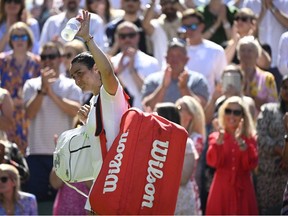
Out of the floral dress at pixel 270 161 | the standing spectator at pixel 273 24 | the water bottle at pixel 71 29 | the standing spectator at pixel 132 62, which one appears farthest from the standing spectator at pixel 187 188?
the water bottle at pixel 71 29

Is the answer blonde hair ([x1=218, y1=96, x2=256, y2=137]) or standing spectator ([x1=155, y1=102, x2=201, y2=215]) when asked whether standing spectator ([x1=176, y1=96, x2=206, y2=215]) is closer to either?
blonde hair ([x1=218, y1=96, x2=256, y2=137])

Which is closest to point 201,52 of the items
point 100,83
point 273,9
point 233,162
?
point 273,9

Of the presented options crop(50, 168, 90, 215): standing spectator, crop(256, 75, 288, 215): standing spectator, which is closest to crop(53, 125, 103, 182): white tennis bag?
crop(50, 168, 90, 215): standing spectator

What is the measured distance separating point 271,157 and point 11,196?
8.72 ft

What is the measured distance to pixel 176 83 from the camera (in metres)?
10.8

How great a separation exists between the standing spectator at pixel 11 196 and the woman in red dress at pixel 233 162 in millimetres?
1837

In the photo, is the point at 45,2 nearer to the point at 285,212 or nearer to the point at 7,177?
the point at 7,177

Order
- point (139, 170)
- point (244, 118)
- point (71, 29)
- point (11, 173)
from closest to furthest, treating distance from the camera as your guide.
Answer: point (71, 29), point (139, 170), point (11, 173), point (244, 118)

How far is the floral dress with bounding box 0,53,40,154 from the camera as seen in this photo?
1082 centimetres

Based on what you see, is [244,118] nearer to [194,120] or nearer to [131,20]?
[194,120]

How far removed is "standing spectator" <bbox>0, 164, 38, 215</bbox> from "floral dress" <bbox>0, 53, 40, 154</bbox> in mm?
2079

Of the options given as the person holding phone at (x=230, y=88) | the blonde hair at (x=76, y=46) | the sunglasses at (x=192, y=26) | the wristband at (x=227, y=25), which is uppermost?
the sunglasses at (x=192, y=26)

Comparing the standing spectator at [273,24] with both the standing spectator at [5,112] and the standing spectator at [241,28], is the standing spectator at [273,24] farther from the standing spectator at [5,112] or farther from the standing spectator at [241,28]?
the standing spectator at [5,112]

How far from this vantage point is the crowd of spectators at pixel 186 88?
31.4 ft
